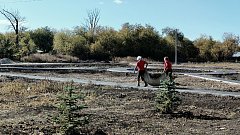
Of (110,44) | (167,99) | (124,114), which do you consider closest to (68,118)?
(124,114)

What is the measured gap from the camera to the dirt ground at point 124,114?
1197 centimetres

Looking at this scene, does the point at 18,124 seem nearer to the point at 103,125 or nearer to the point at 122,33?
the point at 103,125

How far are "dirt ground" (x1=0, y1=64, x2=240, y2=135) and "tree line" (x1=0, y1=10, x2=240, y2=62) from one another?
5581cm

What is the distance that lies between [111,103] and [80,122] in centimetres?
737

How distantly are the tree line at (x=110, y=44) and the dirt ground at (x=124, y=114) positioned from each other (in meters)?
55.8

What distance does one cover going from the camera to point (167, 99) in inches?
609

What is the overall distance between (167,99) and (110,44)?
70487 millimetres

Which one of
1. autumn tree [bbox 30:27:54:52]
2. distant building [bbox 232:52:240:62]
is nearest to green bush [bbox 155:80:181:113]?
autumn tree [bbox 30:27:54:52]

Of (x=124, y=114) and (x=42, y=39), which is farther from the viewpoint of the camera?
(x=42, y=39)

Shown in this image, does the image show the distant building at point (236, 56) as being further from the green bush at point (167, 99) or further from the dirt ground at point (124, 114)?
the green bush at point (167, 99)

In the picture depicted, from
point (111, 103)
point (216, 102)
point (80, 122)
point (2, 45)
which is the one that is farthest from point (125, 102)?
point (2, 45)

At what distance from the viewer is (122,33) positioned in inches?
3484

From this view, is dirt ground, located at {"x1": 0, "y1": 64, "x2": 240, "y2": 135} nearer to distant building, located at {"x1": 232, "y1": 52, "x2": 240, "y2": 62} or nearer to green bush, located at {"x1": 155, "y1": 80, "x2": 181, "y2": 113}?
green bush, located at {"x1": 155, "y1": 80, "x2": 181, "y2": 113}

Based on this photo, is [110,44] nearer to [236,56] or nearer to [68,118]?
[236,56]
